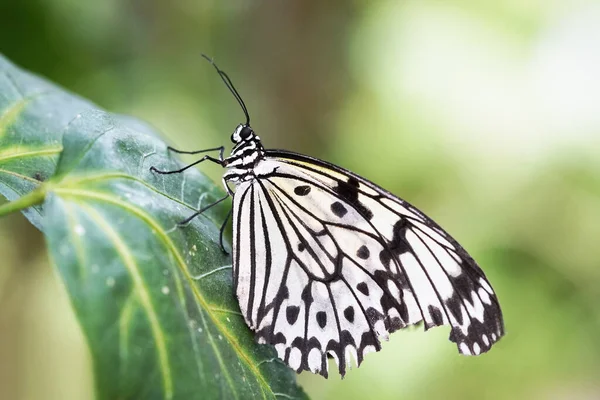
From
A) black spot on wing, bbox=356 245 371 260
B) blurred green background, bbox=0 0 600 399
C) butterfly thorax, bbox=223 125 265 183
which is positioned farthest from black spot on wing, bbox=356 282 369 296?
blurred green background, bbox=0 0 600 399

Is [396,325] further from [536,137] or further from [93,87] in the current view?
[536,137]

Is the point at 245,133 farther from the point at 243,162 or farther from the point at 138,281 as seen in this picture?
the point at 138,281

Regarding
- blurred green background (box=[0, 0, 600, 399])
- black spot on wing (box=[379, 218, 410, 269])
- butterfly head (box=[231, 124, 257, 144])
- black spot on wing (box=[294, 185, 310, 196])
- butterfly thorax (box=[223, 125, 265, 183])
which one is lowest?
black spot on wing (box=[379, 218, 410, 269])

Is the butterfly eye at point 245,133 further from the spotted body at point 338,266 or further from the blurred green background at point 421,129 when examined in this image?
the blurred green background at point 421,129

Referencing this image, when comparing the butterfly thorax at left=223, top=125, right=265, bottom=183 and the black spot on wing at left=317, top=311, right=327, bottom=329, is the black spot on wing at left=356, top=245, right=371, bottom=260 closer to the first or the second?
the black spot on wing at left=317, top=311, right=327, bottom=329

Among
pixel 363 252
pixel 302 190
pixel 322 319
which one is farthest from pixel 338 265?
pixel 302 190
